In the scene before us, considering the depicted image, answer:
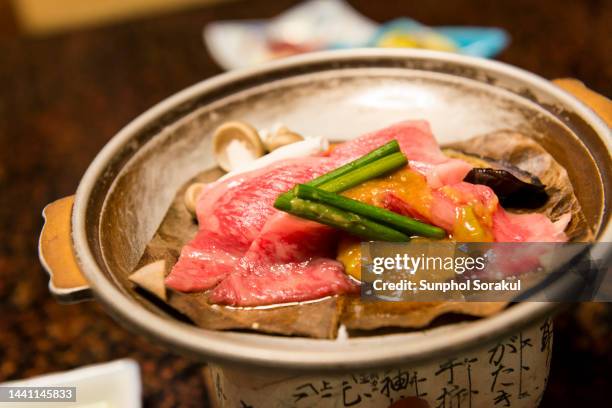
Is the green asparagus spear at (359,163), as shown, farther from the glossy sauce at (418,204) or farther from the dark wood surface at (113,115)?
the dark wood surface at (113,115)

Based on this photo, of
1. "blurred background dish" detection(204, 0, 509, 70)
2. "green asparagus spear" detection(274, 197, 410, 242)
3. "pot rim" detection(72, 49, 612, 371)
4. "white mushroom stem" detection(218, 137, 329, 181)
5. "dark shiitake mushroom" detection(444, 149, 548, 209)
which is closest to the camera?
"pot rim" detection(72, 49, 612, 371)

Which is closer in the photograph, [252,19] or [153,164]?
[153,164]

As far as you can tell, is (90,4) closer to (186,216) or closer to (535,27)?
(535,27)

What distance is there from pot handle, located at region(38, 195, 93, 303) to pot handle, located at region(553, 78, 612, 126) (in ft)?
4.14

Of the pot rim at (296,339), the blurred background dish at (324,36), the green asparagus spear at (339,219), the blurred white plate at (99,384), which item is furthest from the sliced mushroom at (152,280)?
the blurred background dish at (324,36)

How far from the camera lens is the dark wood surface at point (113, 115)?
1.96 metres

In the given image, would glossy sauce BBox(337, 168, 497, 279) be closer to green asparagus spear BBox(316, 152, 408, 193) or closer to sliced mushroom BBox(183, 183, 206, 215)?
green asparagus spear BBox(316, 152, 408, 193)

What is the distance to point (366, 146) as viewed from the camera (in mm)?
1579

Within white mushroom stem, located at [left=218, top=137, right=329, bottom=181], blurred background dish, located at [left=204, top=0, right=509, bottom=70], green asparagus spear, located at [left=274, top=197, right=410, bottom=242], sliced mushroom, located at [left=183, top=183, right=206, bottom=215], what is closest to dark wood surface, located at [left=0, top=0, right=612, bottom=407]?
blurred background dish, located at [left=204, top=0, right=509, bottom=70]

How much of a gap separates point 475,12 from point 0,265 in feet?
9.52

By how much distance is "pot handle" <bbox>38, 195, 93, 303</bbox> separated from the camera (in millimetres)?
1197

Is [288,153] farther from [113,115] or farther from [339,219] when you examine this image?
[113,115]

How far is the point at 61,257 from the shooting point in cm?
127

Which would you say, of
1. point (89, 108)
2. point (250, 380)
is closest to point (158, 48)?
point (89, 108)
